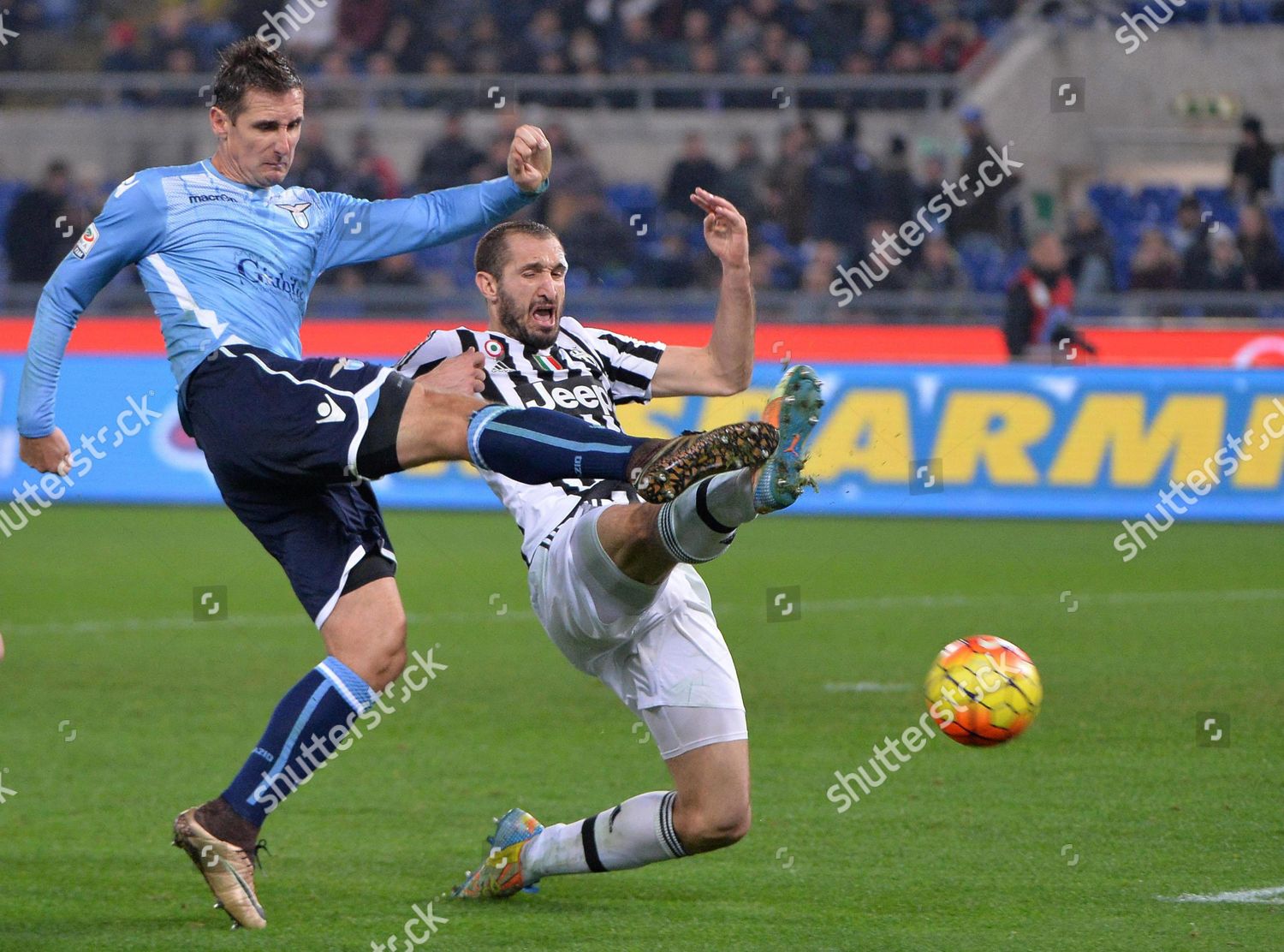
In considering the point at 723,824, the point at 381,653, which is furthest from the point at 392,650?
the point at 723,824

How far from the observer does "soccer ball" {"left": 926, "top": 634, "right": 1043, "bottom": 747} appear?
16.9 feet

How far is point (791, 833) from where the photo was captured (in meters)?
5.80

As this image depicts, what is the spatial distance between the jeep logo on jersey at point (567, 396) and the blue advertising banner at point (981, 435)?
8085mm

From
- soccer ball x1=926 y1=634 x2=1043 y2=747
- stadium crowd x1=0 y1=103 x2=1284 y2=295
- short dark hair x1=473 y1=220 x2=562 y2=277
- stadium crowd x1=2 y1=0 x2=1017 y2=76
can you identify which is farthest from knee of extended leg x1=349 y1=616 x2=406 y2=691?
stadium crowd x1=2 y1=0 x2=1017 y2=76

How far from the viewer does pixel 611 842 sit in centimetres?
489

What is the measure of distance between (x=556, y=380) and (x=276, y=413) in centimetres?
92

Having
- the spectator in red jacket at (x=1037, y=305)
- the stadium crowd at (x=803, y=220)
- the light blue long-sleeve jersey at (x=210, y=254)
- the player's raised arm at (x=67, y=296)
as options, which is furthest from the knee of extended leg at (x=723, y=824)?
the stadium crowd at (x=803, y=220)

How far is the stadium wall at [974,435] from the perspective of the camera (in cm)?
1373

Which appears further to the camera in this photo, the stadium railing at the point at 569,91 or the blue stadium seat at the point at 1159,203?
the stadium railing at the point at 569,91

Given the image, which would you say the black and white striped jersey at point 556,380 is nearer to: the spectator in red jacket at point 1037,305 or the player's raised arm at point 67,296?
the player's raised arm at point 67,296

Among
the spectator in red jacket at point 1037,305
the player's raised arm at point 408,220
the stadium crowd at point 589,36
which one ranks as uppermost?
the stadium crowd at point 589,36

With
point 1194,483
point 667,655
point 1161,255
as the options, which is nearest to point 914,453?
point 1194,483

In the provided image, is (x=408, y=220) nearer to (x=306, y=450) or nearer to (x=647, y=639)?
(x=306, y=450)

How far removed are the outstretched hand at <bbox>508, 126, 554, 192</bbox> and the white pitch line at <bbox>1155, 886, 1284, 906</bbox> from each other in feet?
8.77
